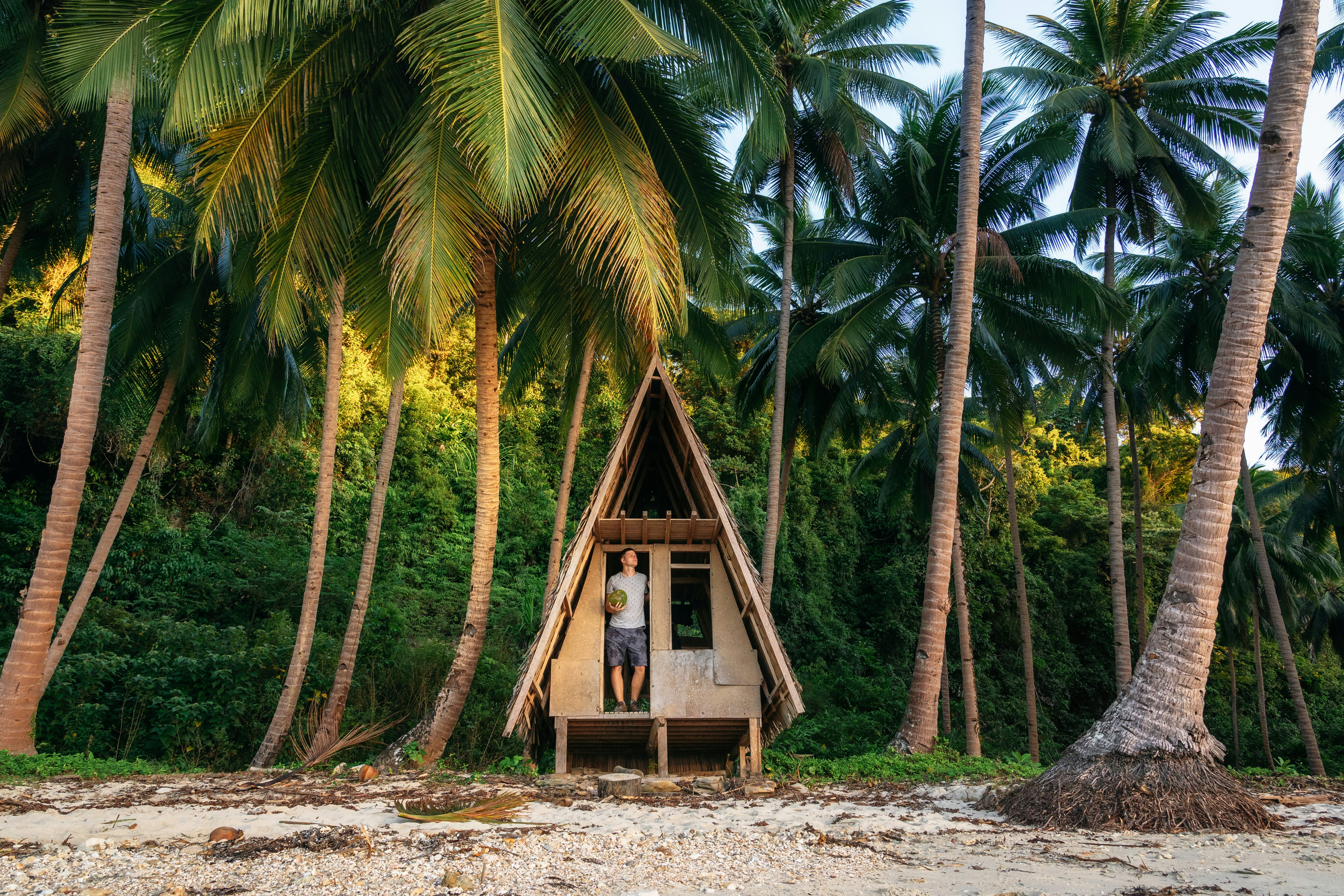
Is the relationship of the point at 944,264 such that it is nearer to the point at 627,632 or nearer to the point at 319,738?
the point at 627,632

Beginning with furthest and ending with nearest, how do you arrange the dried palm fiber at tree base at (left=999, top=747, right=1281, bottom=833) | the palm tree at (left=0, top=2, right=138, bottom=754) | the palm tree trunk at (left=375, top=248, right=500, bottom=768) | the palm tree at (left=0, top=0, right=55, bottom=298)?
the palm tree at (left=0, top=0, right=55, bottom=298) → the palm tree trunk at (left=375, top=248, right=500, bottom=768) → the palm tree at (left=0, top=2, right=138, bottom=754) → the dried palm fiber at tree base at (left=999, top=747, right=1281, bottom=833)

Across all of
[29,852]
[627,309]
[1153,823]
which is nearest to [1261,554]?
[1153,823]

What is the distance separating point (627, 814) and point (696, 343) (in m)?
8.55

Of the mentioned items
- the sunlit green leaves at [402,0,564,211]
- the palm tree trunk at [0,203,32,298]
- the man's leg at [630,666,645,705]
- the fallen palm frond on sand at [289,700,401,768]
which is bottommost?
the fallen palm frond on sand at [289,700,401,768]

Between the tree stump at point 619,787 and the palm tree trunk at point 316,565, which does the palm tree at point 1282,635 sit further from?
the palm tree trunk at point 316,565

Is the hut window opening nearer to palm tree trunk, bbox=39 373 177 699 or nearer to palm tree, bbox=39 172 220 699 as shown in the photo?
palm tree trunk, bbox=39 373 177 699

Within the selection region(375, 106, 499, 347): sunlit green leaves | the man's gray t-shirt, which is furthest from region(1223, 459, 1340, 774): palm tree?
region(375, 106, 499, 347): sunlit green leaves

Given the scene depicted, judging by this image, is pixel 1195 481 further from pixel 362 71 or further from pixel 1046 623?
pixel 1046 623

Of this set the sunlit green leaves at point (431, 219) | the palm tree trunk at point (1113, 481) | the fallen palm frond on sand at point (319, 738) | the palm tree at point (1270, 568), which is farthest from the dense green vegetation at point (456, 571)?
the sunlit green leaves at point (431, 219)

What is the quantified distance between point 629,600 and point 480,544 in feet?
6.63

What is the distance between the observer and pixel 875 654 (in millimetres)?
23250

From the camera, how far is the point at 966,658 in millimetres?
15773

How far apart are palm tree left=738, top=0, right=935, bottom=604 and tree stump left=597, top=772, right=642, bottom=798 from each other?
6.25 metres

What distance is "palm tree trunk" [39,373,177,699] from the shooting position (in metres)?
11.5
